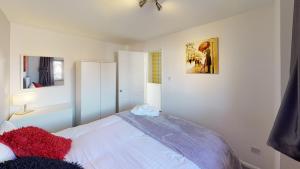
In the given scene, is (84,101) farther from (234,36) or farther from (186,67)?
(234,36)

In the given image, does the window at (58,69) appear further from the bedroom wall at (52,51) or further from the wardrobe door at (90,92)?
the wardrobe door at (90,92)

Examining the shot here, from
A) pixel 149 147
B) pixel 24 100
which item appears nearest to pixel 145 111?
pixel 149 147

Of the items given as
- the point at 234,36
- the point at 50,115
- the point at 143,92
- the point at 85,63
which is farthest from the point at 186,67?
the point at 50,115

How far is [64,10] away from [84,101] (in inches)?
72.3

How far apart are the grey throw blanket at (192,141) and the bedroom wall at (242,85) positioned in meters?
0.77

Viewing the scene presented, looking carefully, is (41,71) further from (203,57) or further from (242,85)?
(242,85)

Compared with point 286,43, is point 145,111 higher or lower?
lower

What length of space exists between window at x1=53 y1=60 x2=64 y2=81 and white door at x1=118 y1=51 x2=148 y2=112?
125 cm

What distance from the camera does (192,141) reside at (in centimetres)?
152

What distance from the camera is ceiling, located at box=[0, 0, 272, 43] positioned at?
185cm

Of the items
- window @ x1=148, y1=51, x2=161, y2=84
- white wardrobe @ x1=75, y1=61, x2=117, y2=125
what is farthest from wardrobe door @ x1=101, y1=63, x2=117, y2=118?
window @ x1=148, y1=51, x2=161, y2=84

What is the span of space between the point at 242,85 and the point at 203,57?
77cm

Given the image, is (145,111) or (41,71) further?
(41,71)

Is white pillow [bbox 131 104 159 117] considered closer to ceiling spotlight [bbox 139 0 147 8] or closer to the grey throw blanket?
the grey throw blanket
